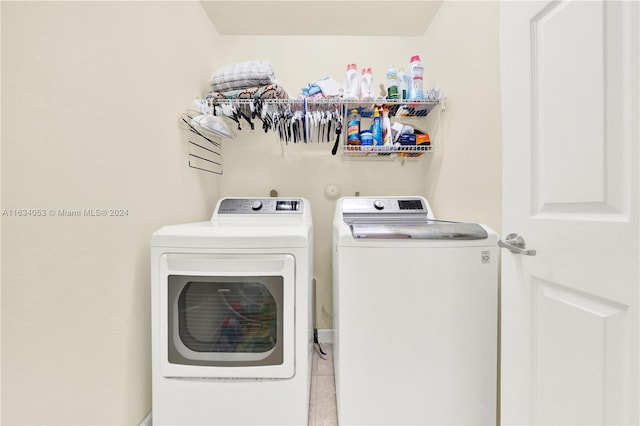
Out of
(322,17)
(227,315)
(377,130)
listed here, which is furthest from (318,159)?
(227,315)

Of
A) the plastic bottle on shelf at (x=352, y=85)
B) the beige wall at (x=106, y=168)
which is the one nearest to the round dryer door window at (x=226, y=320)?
the beige wall at (x=106, y=168)

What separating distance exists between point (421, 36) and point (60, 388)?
9.40ft

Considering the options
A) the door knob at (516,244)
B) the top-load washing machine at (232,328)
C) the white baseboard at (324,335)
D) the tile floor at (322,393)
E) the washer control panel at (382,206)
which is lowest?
the tile floor at (322,393)

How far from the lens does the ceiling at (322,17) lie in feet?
5.97

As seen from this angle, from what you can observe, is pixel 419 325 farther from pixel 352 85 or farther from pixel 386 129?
pixel 352 85

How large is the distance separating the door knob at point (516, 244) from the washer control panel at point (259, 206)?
47.0 inches

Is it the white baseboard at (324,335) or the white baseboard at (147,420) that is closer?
the white baseboard at (147,420)

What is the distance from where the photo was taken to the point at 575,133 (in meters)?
0.70

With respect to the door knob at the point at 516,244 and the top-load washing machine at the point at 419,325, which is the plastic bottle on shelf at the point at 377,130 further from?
the door knob at the point at 516,244

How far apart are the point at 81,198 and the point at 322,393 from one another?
1.50 m

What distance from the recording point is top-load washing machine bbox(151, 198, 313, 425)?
116cm

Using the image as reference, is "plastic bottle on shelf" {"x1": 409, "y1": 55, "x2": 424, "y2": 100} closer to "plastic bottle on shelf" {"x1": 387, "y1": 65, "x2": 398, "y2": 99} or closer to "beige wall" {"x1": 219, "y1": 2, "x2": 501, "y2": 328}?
"plastic bottle on shelf" {"x1": 387, "y1": 65, "x2": 398, "y2": 99}

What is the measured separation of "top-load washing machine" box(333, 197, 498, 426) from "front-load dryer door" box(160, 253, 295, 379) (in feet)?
0.89

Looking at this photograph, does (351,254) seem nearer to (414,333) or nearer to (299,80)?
(414,333)
